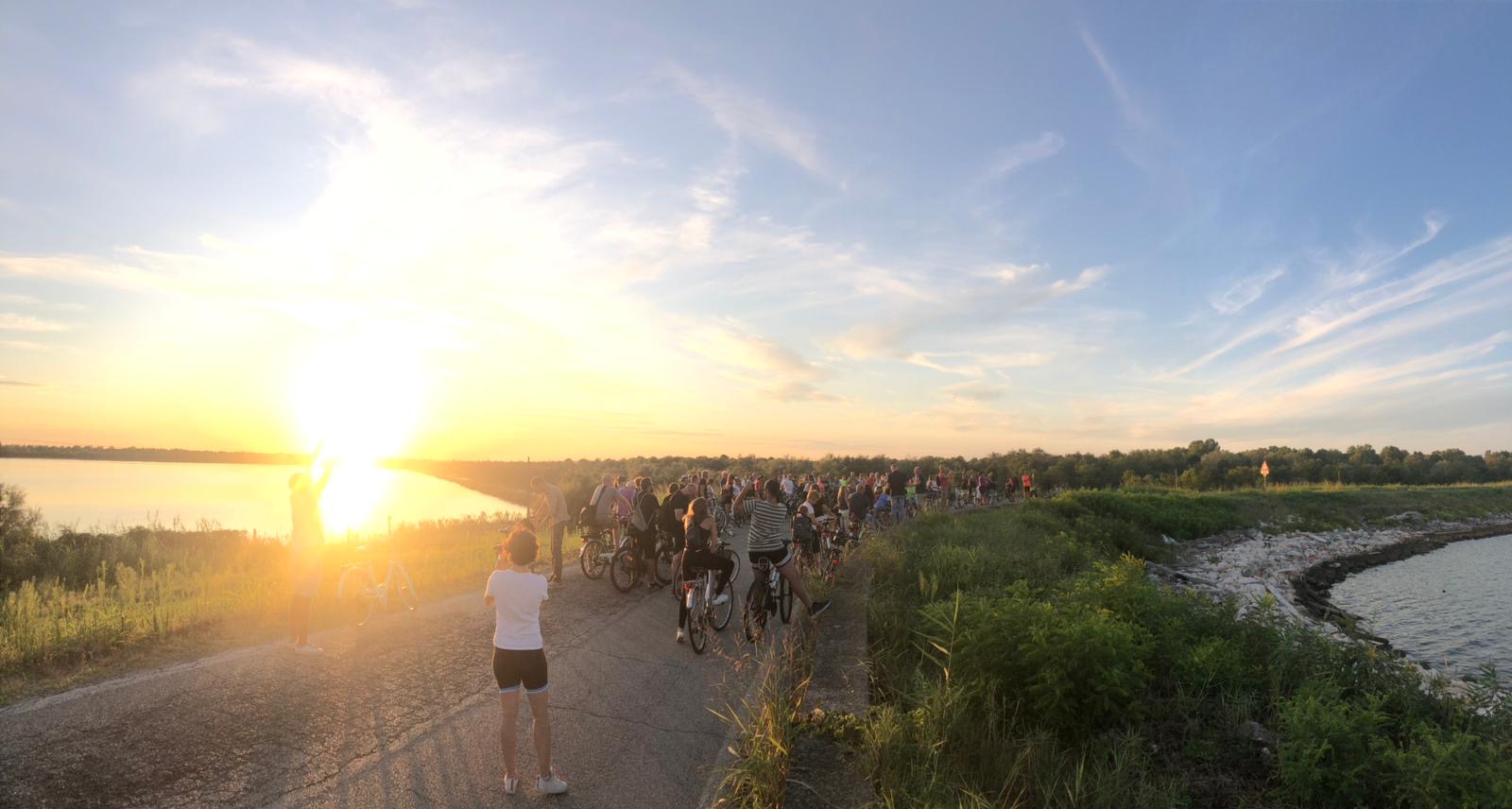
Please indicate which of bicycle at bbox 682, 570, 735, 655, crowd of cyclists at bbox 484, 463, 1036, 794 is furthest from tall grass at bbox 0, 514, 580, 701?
bicycle at bbox 682, 570, 735, 655

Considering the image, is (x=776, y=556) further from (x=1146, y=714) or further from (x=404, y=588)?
(x=404, y=588)

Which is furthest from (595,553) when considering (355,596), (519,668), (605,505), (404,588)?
(519,668)

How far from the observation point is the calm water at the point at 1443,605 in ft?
50.3

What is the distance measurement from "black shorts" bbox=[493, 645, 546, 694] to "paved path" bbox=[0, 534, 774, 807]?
73cm

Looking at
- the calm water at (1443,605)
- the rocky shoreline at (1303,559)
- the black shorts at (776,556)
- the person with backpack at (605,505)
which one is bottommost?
the calm water at (1443,605)

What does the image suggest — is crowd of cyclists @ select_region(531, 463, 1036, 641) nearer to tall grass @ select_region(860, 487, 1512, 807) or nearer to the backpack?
the backpack

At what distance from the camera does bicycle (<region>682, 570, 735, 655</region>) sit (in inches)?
350

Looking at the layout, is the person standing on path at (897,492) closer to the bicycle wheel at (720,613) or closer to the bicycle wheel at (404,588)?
the bicycle wheel at (720,613)

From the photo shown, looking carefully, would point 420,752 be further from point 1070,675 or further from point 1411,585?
point 1411,585

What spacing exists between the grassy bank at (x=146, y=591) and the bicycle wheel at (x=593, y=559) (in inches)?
80.2

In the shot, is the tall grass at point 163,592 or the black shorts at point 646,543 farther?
the black shorts at point 646,543

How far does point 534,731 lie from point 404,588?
7578mm

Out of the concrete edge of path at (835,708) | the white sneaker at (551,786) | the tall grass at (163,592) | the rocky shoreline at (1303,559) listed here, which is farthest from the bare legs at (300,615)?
the rocky shoreline at (1303,559)

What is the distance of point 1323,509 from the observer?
43.3 meters
